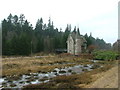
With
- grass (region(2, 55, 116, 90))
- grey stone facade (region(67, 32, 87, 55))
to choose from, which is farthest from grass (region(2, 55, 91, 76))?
grey stone facade (region(67, 32, 87, 55))

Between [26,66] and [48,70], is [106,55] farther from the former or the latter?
[48,70]

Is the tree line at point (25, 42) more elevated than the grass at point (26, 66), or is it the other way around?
the tree line at point (25, 42)

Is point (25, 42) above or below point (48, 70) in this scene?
above

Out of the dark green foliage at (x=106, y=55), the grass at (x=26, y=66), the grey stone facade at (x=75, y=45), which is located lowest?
the grass at (x=26, y=66)

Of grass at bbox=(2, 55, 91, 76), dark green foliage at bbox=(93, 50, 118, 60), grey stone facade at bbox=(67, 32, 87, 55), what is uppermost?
grey stone facade at bbox=(67, 32, 87, 55)

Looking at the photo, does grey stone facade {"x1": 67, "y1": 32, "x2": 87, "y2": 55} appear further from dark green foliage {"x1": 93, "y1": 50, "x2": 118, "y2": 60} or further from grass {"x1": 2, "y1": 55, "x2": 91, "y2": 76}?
grass {"x1": 2, "y1": 55, "x2": 91, "y2": 76}

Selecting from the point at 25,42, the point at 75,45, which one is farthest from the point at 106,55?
the point at 25,42

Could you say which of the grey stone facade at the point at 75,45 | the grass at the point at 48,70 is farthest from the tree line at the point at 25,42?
the grass at the point at 48,70

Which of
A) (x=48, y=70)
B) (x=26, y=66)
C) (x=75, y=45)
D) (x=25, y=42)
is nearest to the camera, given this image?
(x=48, y=70)

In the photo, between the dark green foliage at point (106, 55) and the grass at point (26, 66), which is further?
the dark green foliage at point (106, 55)

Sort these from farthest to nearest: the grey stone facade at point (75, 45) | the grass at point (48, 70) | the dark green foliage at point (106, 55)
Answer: the grey stone facade at point (75, 45) → the dark green foliage at point (106, 55) → the grass at point (48, 70)

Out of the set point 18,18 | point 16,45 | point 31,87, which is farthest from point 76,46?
point 31,87

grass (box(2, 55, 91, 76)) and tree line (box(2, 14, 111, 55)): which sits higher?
tree line (box(2, 14, 111, 55))

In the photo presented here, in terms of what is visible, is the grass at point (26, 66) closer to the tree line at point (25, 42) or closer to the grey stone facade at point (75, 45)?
the tree line at point (25, 42)
